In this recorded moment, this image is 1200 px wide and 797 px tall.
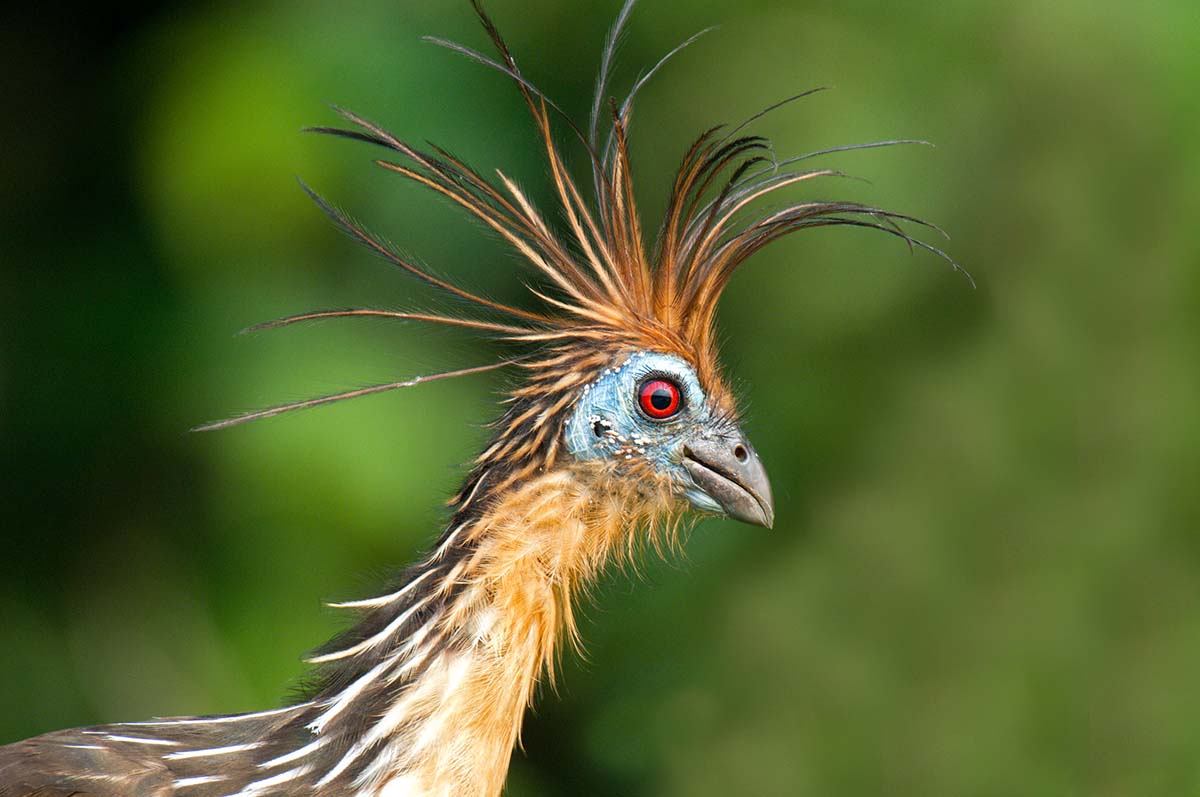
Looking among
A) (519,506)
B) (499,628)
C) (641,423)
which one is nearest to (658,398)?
(641,423)

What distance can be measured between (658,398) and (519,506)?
34 cm

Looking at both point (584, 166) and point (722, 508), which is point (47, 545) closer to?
point (584, 166)

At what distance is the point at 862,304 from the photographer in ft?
13.4

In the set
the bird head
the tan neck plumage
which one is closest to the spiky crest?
the bird head

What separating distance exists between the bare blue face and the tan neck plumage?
0.07 metres

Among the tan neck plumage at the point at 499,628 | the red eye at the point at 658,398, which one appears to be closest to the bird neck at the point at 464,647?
the tan neck plumage at the point at 499,628

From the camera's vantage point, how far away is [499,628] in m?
2.10

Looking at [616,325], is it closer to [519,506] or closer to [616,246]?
[616,246]

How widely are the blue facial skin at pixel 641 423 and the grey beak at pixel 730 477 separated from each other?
0.6 inches

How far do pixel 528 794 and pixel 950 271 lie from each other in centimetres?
229

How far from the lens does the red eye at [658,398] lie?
7.49ft

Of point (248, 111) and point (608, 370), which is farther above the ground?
point (248, 111)

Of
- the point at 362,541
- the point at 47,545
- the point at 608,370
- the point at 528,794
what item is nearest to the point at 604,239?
the point at 608,370

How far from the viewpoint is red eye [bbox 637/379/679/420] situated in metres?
2.28
